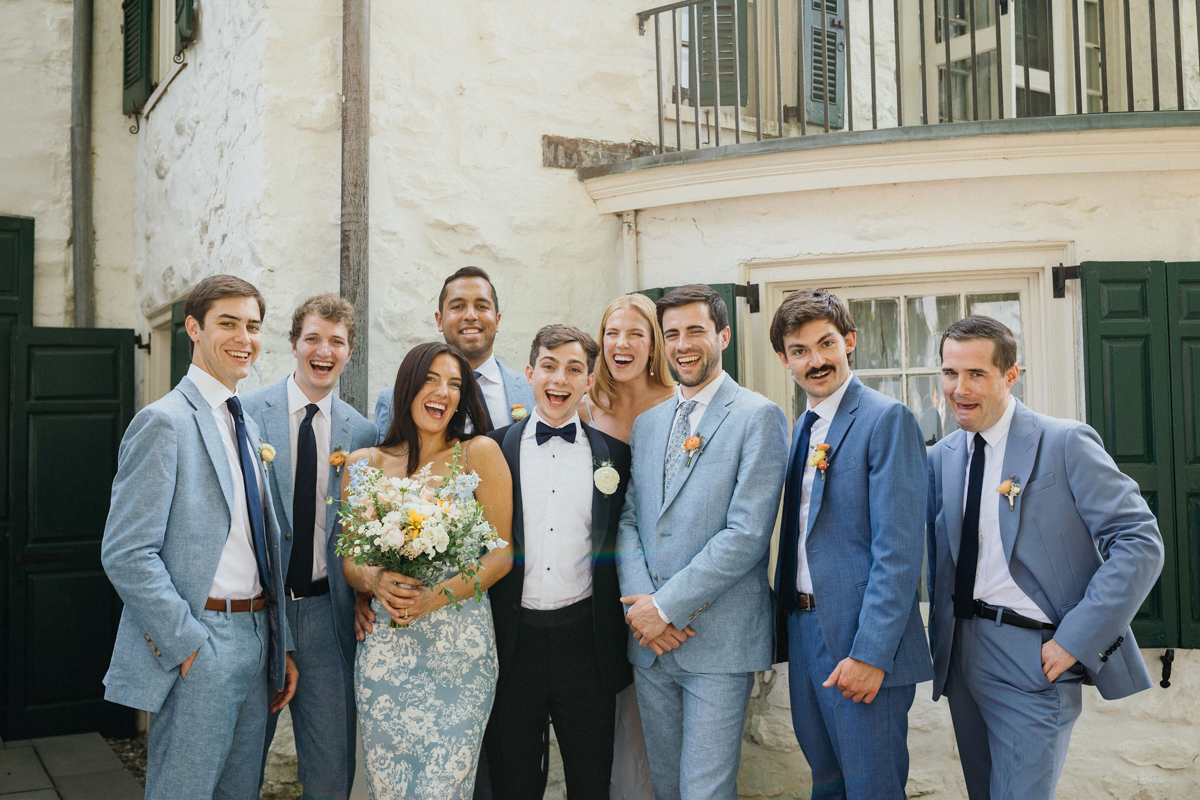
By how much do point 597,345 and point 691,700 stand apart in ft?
4.53

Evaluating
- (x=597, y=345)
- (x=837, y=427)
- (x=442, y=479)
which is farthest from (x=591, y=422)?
(x=837, y=427)

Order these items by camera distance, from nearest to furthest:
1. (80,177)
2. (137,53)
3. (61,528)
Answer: (61,528)
(80,177)
(137,53)

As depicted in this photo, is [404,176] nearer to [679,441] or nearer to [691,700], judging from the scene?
[679,441]

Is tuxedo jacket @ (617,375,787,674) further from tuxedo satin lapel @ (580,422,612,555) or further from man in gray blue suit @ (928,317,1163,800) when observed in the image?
man in gray blue suit @ (928,317,1163,800)

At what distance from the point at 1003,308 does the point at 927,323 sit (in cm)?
38

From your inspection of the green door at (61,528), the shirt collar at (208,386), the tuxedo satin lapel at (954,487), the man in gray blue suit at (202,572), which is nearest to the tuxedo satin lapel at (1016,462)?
the tuxedo satin lapel at (954,487)

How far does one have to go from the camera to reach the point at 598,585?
334 centimetres

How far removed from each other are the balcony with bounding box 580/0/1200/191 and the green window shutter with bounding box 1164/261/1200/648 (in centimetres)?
62

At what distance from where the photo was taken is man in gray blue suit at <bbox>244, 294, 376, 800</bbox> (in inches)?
136

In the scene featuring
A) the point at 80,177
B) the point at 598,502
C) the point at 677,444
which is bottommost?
the point at 598,502

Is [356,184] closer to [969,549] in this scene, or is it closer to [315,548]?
[315,548]

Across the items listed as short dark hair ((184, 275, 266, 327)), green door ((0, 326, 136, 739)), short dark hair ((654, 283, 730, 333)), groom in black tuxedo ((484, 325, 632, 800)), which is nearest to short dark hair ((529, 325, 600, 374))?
groom in black tuxedo ((484, 325, 632, 800))

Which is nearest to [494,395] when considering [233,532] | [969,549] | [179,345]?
[233,532]

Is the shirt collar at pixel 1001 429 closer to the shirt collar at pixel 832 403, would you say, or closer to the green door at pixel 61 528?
the shirt collar at pixel 832 403
